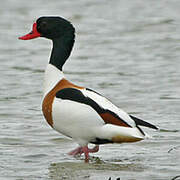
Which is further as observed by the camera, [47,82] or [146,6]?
[146,6]

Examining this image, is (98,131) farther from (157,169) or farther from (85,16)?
(85,16)

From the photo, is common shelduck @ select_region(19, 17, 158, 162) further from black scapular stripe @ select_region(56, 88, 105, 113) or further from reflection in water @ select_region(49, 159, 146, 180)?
reflection in water @ select_region(49, 159, 146, 180)

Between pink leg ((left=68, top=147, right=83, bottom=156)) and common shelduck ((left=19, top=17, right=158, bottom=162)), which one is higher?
common shelduck ((left=19, top=17, right=158, bottom=162))

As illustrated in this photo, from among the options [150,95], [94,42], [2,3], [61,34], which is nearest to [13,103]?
[150,95]

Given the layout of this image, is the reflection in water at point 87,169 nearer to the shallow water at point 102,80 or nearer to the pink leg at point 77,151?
the shallow water at point 102,80

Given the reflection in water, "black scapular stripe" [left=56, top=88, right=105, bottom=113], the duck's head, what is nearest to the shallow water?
the reflection in water

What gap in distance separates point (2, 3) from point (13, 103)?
390 inches

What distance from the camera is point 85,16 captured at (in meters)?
19.7

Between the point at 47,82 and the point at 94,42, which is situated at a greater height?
the point at 47,82

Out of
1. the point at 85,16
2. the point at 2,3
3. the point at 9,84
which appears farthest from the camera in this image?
the point at 2,3

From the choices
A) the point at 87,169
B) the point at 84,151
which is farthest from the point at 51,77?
the point at 87,169

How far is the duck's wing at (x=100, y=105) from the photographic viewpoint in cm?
780

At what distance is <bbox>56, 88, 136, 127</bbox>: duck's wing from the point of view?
25.6 ft

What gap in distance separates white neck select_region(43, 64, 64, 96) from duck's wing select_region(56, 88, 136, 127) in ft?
0.88
